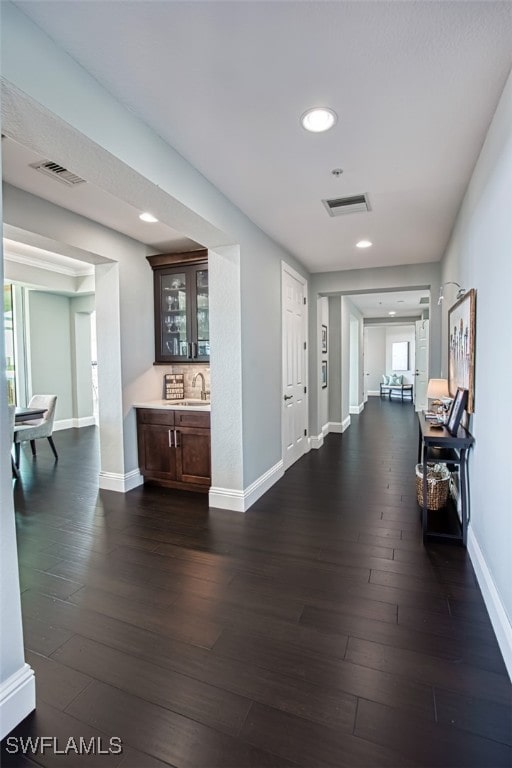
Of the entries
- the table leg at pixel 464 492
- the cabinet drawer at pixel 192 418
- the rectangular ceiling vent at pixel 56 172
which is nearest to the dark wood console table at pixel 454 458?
the table leg at pixel 464 492

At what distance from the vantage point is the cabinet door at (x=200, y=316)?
13.4 ft

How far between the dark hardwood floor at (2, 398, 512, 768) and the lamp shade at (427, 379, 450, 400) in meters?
1.15

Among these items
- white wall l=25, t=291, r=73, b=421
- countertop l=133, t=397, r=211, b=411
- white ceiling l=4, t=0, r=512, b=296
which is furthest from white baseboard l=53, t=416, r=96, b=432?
white ceiling l=4, t=0, r=512, b=296

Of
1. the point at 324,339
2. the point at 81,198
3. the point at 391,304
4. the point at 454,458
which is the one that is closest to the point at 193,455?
the point at 454,458

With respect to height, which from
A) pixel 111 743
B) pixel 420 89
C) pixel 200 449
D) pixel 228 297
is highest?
pixel 420 89

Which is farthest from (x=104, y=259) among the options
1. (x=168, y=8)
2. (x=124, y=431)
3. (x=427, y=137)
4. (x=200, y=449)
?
(x=427, y=137)

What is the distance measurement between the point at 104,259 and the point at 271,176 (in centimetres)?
196

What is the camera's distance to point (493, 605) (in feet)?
6.13

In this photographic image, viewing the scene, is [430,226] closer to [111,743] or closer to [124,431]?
[124,431]

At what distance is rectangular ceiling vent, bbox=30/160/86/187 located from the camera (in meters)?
2.41

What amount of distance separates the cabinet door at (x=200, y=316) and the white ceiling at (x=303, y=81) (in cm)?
134

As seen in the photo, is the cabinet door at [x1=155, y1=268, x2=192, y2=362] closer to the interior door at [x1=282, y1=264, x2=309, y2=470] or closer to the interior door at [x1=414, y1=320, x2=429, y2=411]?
the interior door at [x1=282, y1=264, x2=309, y2=470]

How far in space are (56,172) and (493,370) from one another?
296cm

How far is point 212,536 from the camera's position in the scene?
9.38ft
